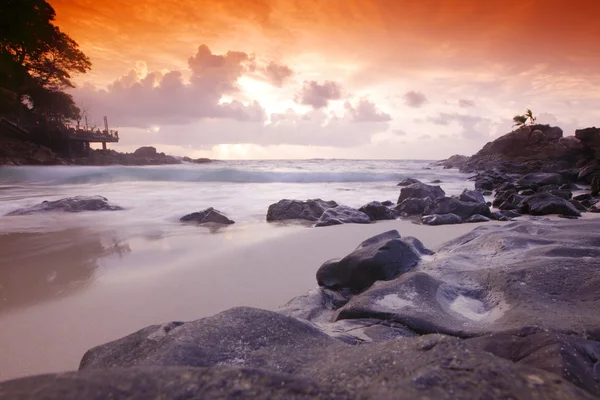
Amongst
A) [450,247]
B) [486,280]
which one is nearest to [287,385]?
[486,280]

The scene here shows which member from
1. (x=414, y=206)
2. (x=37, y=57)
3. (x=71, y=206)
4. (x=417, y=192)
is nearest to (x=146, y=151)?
(x=37, y=57)

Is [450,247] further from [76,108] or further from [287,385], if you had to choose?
[76,108]

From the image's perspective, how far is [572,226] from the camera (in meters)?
3.62

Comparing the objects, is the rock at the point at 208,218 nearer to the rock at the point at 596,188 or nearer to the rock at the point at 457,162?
the rock at the point at 596,188

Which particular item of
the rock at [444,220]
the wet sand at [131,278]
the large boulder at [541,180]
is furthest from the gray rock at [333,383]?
the large boulder at [541,180]

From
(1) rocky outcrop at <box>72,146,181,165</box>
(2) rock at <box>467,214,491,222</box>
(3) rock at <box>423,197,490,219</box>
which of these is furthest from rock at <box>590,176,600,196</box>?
(1) rocky outcrop at <box>72,146,181,165</box>

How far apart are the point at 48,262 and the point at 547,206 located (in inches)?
321

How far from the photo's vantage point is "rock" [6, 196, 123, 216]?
23.7 feet

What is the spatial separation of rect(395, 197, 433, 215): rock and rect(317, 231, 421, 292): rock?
14.9ft

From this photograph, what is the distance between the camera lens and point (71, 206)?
7.52m

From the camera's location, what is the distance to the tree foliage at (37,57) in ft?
91.8

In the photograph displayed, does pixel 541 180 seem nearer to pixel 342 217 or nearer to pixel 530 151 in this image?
pixel 342 217

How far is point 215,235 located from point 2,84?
1377 inches

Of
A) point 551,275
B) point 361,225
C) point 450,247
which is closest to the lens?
point 551,275
